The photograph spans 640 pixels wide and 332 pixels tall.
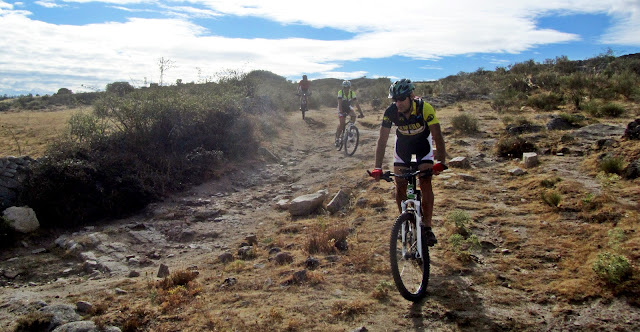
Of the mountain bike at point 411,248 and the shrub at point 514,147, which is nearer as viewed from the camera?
the mountain bike at point 411,248

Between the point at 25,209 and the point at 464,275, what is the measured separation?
7.38m

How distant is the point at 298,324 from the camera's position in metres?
3.70

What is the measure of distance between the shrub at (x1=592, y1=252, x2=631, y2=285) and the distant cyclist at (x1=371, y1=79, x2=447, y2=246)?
5.01 feet

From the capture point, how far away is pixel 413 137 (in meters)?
4.55

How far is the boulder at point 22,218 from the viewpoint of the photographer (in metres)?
6.91

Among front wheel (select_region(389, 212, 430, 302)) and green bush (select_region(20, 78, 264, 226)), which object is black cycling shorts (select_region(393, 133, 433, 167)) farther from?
green bush (select_region(20, 78, 264, 226))

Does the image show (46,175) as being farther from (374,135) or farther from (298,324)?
(374,135)

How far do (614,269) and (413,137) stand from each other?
2260 mm

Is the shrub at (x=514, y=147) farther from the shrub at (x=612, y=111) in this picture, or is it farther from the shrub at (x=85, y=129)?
the shrub at (x=85, y=129)

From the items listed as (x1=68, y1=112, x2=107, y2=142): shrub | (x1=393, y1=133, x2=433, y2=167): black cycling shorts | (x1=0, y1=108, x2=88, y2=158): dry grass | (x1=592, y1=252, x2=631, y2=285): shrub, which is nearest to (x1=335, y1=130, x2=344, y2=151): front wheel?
(x1=68, y1=112, x2=107, y2=142): shrub

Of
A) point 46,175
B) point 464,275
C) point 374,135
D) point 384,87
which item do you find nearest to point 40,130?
point 46,175

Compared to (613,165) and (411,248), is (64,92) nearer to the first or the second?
(411,248)

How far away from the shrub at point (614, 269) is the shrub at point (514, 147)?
5.75 meters

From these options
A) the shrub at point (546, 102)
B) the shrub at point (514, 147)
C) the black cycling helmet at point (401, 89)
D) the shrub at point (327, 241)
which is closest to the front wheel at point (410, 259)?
the black cycling helmet at point (401, 89)
